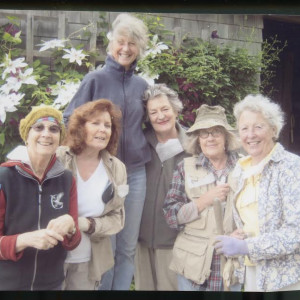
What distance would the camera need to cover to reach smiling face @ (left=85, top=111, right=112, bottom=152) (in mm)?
3086

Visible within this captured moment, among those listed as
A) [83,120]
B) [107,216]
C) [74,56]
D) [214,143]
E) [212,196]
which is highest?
[74,56]

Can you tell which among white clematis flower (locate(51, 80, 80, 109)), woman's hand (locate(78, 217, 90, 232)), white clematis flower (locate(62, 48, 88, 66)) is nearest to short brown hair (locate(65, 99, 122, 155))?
white clematis flower (locate(51, 80, 80, 109))

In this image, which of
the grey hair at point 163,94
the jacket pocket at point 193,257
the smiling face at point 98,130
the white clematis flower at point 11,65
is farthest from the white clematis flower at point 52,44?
the jacket pocket at point 193,257

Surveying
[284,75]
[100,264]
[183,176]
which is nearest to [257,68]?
[284,75]

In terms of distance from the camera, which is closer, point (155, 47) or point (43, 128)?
point (43, 128)

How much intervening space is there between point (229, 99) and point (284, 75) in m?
0.43

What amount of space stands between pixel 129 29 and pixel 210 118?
0.76 m

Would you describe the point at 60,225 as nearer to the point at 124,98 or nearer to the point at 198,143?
the point at 124,98

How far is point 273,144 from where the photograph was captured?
315cm

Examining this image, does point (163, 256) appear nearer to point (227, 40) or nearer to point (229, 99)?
point (229, 99)

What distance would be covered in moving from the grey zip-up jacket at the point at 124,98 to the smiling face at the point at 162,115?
0.23 feet

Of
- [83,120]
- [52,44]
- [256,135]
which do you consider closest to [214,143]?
[256,135]

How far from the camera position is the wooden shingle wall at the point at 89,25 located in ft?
10.6

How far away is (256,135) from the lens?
10.3 ft
